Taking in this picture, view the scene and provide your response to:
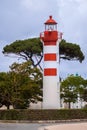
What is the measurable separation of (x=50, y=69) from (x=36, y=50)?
20522 mm

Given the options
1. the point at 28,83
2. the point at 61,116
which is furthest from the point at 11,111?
the point at 28,83

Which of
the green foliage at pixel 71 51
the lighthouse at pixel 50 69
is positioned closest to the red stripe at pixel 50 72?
the lighthouse at pixel 50 69

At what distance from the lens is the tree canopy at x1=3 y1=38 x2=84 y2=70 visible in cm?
6750

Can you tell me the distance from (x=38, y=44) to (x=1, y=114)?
23.0 m

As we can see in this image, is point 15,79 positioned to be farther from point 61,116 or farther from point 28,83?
point 61,116

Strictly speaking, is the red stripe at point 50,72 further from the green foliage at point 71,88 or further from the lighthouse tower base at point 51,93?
the green foliage at point 71,88

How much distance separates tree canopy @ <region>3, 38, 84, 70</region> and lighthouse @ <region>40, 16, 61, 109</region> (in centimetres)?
1908

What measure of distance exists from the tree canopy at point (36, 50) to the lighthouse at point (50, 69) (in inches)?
751

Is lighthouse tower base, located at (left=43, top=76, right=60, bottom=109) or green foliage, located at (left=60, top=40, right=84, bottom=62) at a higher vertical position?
green foliage, located at (left=60, top=40, right=84, bottom=62)

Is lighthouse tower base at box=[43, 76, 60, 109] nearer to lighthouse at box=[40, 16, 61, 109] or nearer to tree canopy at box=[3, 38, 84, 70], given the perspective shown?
lighthouse at box=[40, 16, 61, 109]

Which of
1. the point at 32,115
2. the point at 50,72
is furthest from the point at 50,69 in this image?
the point at 32,115

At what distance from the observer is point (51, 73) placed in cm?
4738

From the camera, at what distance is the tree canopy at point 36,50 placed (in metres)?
67.5

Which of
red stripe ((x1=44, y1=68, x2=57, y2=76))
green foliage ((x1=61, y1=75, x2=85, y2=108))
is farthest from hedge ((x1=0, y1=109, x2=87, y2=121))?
A: green foliage ((x1=61, y1=75, x2=85, y2=108))
